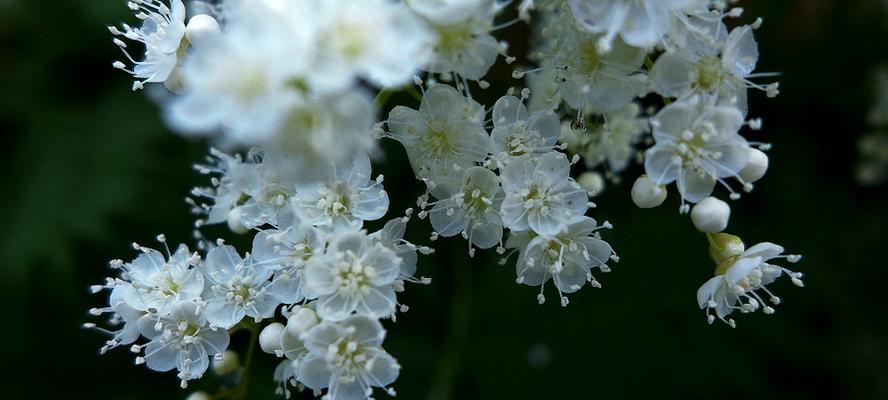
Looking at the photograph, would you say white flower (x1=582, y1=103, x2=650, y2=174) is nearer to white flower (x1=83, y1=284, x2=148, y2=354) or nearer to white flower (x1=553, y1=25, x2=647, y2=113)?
white flower (x1=553, y1=25, x2=647, y2=113)

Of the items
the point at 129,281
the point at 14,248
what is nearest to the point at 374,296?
the point at 129,281

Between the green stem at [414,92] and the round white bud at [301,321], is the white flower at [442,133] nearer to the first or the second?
the green stem at [414,92]

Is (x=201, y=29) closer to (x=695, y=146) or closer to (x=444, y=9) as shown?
(x=444, y=9)

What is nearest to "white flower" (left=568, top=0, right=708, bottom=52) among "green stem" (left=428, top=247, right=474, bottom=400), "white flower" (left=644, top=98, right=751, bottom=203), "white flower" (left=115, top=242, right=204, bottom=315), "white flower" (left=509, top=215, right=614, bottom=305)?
"white flower" (left=644, top=98, right=751, bottom=203)

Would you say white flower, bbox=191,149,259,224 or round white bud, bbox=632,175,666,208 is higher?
white flower, bbox=191,149,259,224

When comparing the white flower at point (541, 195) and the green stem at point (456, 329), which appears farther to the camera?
the green stem at point (456, 329)

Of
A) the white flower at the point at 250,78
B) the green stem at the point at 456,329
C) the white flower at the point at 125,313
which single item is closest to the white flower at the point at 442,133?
the white flower at the point at 250,78

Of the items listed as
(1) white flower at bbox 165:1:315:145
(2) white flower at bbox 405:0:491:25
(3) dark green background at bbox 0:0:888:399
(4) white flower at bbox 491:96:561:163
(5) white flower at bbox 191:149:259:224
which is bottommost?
→ (3) dark green background at bbox 0:0:888:399

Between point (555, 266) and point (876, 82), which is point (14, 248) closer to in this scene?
point (555, 266)
